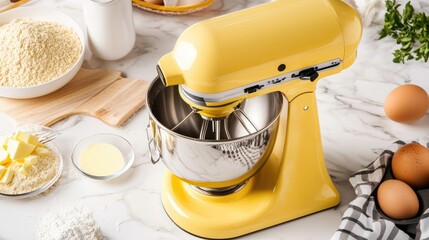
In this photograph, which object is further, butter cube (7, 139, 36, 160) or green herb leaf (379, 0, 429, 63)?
green herb leaf (379, 0, 429, 63)

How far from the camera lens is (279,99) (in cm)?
114

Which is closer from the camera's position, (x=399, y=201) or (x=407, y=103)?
(x=399, y=201)

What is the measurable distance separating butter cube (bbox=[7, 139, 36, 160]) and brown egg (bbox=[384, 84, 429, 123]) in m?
0.80

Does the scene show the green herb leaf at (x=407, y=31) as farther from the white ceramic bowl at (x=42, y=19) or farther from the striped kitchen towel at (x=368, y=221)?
the white ceramic bowl at (x=42, y=19)

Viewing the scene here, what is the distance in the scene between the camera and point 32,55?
1.46m

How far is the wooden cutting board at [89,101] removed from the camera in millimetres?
1437

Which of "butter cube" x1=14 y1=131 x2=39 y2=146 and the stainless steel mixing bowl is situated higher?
the stainless steel mixing bowl

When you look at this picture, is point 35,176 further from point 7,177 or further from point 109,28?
point 109,28

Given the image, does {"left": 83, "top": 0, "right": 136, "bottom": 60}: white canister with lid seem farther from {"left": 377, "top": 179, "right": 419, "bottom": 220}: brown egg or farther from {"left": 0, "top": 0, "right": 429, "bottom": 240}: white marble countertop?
{"left": 377, "top": 179, "right": 419, "bottom": 220}: brown egg

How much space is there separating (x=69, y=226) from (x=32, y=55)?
0.47 m

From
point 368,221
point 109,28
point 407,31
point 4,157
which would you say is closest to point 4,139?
point 4,157

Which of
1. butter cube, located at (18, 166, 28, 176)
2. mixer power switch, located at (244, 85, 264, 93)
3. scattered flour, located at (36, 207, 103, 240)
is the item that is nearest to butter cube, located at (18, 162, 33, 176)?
butter cube, located at (18, 166, 28, 176)

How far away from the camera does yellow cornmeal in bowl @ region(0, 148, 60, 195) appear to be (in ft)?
4.14

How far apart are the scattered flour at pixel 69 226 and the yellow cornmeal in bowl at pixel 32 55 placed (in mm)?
370
